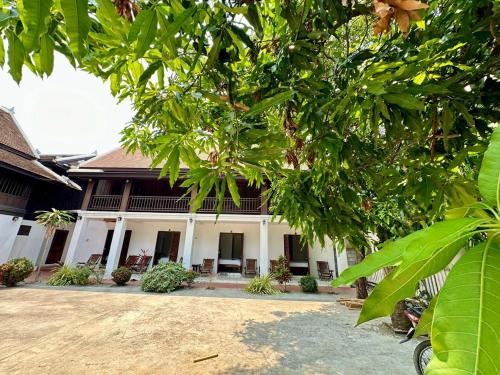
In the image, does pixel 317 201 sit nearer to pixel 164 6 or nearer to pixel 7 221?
pixel 164 6

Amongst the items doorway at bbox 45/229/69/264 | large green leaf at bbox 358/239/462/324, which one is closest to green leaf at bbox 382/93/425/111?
large green leaf at bbox 358/239/462/324

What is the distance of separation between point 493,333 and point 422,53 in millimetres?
1278

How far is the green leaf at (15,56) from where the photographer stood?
78 cm

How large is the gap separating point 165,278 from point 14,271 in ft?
17.6

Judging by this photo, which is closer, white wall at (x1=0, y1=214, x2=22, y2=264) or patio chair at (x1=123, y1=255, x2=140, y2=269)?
white wall at (x1=0, y1=214, x2=22, y2=264)

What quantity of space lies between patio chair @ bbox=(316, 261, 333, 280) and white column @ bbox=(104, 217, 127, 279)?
10246mm

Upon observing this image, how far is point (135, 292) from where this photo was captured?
8.61 meters

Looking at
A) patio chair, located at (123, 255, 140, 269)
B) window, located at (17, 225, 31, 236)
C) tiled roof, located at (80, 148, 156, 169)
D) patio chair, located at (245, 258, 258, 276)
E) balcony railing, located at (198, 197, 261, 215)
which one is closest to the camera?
window, located at (17, 225, 31, 236)

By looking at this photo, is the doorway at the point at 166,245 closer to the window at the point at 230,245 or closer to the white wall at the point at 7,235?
the window at the point at 230,245

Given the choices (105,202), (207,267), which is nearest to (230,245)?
(207,267)

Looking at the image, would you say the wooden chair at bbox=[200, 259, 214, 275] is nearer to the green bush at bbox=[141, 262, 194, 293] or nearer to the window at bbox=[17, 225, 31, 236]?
the green bush at bbox=[141, 262, 194, 293]

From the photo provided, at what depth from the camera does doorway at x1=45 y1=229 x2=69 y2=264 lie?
42.9ft

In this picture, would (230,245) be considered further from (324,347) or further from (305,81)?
(305,81)

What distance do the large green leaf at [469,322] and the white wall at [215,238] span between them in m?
12.9
